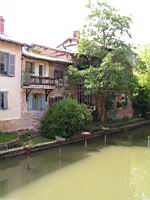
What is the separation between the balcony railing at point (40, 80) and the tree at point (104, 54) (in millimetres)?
1538

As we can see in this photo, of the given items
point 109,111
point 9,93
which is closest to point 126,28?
point 109,111

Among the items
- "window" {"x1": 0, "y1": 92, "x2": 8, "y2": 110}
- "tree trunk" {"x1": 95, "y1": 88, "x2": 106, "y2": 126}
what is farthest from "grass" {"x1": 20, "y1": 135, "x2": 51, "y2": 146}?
"tree trunk" {"x1": 95, "y1": 88, "x2": 106, "y2": 126}

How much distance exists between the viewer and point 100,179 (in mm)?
20016

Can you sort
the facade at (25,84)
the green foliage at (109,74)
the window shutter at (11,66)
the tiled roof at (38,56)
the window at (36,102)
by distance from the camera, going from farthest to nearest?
the green foliage at (109,74), the window at (36,102), the tiled roof at (38,56), the window shutter at (11,66), the facade at (25,84)

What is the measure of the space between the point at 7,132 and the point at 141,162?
31.3 ft

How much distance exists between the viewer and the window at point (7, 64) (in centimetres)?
2684

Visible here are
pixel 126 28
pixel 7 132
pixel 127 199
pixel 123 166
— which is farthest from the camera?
pixel 126 28

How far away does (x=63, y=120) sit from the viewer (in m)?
28.2

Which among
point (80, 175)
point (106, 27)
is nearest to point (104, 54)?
point (106, 27)

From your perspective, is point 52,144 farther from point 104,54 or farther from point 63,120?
point 104,54

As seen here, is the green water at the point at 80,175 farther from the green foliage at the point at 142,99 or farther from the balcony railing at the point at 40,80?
the green foliage at the point at 142,99

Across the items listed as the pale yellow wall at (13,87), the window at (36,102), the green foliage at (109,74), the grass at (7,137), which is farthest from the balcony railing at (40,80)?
the grass at (7,137)

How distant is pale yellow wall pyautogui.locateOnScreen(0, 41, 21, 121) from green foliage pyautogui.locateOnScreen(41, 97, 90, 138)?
2.31 metres

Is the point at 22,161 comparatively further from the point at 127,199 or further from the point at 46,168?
the point at 127,199
